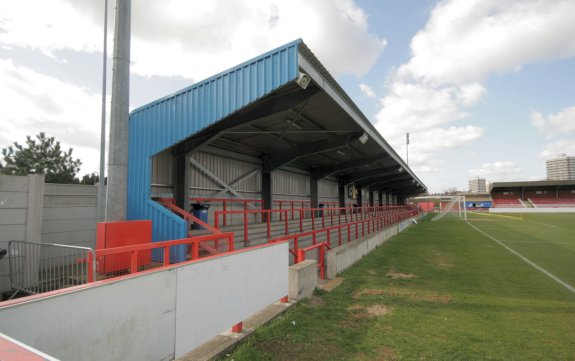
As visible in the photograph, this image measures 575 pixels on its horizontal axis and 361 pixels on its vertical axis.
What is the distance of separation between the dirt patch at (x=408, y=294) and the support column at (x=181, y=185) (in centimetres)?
647

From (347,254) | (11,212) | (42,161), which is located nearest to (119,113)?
(11,212)

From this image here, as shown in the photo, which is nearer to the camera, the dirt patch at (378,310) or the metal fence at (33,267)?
the dirt patch at (378,310)

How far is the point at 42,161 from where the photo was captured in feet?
111

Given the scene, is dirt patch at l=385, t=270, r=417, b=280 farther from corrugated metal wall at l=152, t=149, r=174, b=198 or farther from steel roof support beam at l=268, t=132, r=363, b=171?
steel roof support beam at l=268, t=132, r=363, b=171

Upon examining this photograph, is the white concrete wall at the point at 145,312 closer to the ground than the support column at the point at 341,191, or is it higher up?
closer to the ground

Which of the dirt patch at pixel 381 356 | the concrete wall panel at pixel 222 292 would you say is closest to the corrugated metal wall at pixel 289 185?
the concrete wall panel at pixel 222 292

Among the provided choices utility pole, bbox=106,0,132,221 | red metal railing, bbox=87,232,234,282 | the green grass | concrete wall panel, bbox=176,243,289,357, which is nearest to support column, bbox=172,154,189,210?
red metal railing, bbox=87,232,234,282

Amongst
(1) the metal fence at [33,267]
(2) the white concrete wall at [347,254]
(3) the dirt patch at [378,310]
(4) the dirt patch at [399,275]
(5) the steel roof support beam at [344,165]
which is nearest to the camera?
(3) the dirt patch at [378,310]

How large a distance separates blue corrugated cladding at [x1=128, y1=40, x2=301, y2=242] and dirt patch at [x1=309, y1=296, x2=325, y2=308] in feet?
12.5

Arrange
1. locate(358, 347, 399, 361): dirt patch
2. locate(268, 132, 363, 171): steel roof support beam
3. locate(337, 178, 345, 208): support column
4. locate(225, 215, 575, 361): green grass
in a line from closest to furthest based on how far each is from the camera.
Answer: locate(358, 347, 399, 361): dirt patch < locate(225, 215, 575, 361): green grass < locate(268, 132, 363, 171): steel roof support beam < locate(337, 178, 345, 208): support column

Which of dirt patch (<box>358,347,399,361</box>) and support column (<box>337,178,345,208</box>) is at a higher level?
support column (<box>337,178,345,208</box>)

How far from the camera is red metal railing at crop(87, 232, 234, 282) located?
15.0 feet

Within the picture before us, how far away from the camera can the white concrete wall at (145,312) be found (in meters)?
2.18

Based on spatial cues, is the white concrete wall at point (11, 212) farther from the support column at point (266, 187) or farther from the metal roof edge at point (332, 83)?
the support column at point (266, 187)
